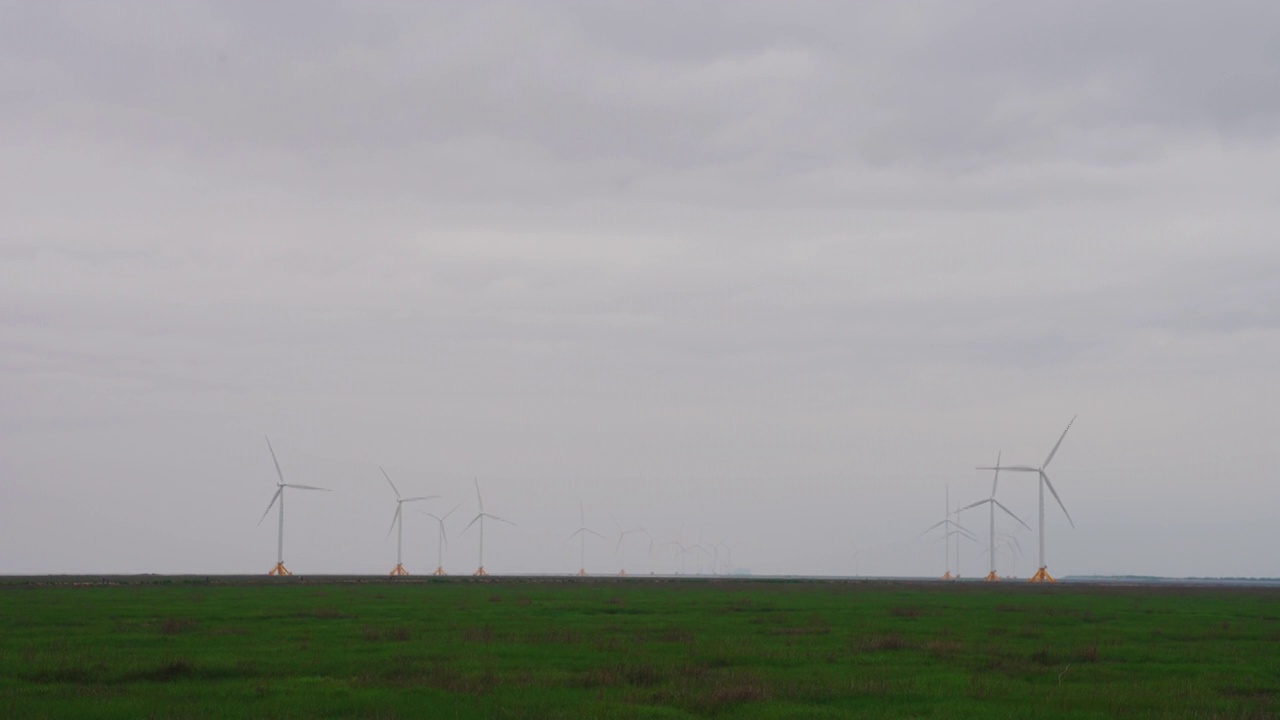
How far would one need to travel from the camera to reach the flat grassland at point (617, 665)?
25484mm

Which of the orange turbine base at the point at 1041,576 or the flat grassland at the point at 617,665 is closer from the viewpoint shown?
the flat grassland at the point at 617,665

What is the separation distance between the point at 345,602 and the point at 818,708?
157 ft

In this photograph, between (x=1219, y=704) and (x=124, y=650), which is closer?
(x=1219, y=704)

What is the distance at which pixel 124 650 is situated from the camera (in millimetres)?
35594

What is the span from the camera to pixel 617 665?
32594 millimetres

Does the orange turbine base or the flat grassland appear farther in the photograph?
the orange turbine base

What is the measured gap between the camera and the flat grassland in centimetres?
Result: 2548

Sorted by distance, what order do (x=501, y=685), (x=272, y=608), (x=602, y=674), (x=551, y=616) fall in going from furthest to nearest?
(x=272, y=608) < (x=551, y=616) < (x=602, y=674) < (x=501, y=685)

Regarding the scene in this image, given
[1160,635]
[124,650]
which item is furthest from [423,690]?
[1160,635]

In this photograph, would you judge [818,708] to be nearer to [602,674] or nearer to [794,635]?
[602,674]

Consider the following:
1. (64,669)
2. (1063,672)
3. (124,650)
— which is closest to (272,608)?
(124,650)

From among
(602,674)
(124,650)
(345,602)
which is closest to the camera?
(602,674)

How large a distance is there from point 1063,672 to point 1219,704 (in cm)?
672

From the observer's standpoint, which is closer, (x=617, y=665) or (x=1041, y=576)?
(x=617, y=665)
